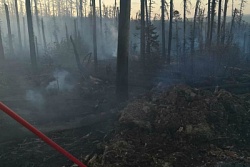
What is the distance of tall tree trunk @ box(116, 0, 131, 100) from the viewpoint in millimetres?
9914

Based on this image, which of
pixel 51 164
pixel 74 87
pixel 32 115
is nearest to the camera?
pixel 51 164

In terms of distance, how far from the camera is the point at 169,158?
17.6 ft

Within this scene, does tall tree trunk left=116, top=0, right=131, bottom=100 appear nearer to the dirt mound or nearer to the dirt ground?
the dirt ground

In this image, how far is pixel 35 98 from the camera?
13297 mm

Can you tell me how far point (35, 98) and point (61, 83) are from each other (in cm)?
284

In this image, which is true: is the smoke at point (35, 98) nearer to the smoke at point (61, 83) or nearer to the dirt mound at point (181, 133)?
the smoke at point (61, 83)

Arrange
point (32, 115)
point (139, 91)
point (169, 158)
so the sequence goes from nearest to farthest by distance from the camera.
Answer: point (169, 158), point (32, 115), point (139, 91)

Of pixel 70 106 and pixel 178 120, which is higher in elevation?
pixel 178 120

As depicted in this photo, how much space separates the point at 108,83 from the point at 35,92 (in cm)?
431

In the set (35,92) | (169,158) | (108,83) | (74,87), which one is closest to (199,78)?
(108,83)

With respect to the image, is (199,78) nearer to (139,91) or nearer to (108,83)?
(139,91)

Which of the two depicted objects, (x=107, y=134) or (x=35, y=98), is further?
(x=35, y=98)

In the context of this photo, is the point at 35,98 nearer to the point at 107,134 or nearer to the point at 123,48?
the point at 123,48

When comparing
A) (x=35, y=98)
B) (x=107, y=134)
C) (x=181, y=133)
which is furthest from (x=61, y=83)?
(x=181, y=133)
